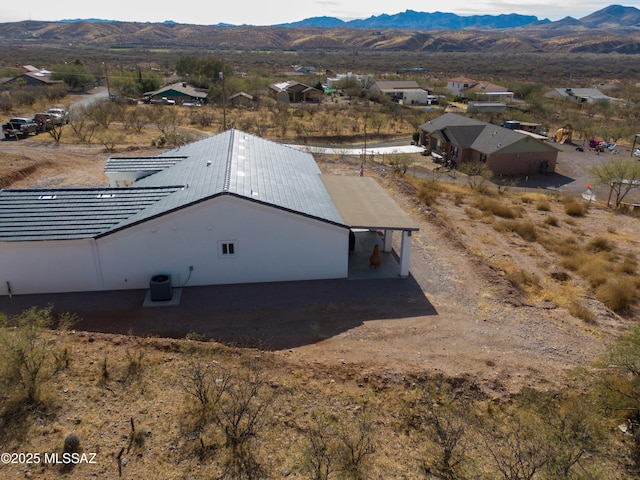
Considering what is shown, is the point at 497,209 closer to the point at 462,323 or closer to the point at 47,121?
the point at 462,323

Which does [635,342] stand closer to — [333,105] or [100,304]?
[100,304]

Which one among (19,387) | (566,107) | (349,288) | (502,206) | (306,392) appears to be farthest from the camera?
(566,107)

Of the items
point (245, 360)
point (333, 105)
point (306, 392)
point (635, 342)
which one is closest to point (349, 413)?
point (306, 392)

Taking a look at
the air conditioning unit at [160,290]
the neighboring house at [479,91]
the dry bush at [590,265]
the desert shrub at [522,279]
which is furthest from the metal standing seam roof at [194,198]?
the neighboring house at [479,91]

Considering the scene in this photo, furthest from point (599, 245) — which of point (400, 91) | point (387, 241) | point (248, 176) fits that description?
point (400, 91)

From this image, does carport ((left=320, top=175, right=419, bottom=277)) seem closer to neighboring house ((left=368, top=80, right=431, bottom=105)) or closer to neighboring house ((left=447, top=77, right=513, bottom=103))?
neighboring house ((left=368, top=80, right=431, bottom=105))
